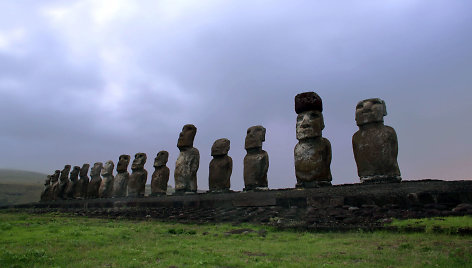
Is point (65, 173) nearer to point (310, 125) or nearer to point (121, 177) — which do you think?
point (121, 177)

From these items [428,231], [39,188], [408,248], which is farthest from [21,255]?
[39,188]

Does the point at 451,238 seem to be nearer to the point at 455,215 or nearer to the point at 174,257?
the point at 455,215

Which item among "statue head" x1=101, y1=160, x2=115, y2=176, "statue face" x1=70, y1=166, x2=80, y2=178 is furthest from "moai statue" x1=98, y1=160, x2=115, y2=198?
"statue face" x1=70, y1=166, x2=80, y2=178

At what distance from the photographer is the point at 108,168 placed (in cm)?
2053

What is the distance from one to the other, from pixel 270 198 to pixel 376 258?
19.0 ft

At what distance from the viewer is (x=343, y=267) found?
4.00m

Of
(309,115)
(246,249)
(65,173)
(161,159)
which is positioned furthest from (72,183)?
(246,249)

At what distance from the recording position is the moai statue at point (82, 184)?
2247 cm

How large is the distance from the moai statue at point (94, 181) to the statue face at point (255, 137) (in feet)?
41.6

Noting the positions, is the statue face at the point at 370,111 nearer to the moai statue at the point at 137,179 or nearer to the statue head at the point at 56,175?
the moai statue at the point at 137,179

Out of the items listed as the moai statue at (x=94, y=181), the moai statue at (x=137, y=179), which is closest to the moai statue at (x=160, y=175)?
the moai statue at (x=137, y=179)

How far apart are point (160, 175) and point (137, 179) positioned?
1.87 meters

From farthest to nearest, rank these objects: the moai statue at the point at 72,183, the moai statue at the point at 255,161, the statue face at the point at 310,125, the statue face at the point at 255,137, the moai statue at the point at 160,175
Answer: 1. the moai statue at the point at 72,183
2. the moai statue at the point at 160,175
3. the statue face at the point at 255,137
4. the moai statue at the point at 255,161
5. the statue face at the point at 310,125

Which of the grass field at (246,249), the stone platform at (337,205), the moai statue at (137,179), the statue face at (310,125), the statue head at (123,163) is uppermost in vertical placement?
the statue face at (310,125)
